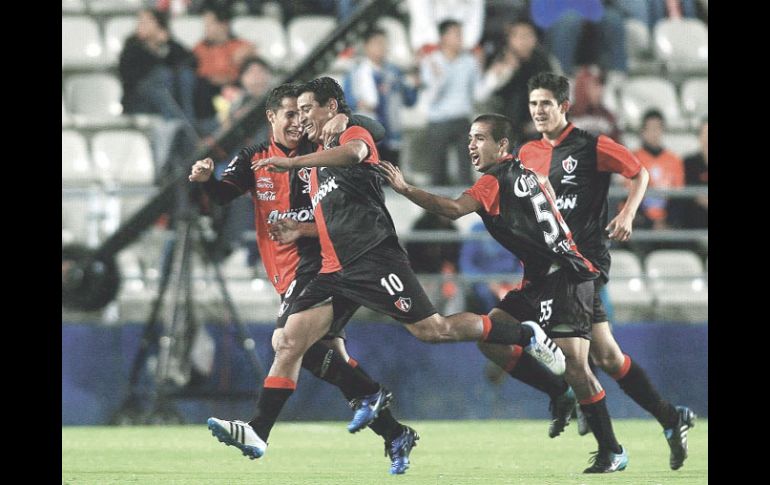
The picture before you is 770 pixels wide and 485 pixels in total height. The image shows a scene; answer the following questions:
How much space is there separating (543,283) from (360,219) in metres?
1.14

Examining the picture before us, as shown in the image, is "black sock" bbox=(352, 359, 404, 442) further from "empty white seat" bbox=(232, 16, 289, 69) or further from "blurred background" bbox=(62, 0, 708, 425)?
"empty white seat" bbox=(232, 16, 289, 69)

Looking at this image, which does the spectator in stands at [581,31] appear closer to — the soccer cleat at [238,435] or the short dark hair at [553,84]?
the short dark hair at [553,84]

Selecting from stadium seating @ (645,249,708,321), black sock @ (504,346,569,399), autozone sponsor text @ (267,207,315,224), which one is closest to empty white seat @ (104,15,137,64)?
stadium seating @ (645,249,708,321)

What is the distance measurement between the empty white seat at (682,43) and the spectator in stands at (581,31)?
1512 mm

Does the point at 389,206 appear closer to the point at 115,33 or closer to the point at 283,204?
the point at 115,33

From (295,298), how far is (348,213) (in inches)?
24.6

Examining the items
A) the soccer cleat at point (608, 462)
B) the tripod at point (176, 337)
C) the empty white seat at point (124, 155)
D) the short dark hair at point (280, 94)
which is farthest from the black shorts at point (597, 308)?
the empty white seat at point (124, 155)

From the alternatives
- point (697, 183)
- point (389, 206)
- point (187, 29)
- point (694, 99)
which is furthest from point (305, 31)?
point (697, 183)

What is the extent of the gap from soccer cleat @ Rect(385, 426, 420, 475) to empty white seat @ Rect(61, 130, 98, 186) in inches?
273

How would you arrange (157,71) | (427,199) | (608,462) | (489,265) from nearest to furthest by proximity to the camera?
(427,199), (608,462), (489,265), (157,71)

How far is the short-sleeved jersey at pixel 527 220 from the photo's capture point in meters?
8.13

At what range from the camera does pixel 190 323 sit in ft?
41.7

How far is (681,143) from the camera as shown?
15727 mm

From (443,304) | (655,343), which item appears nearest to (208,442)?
(443,304)
